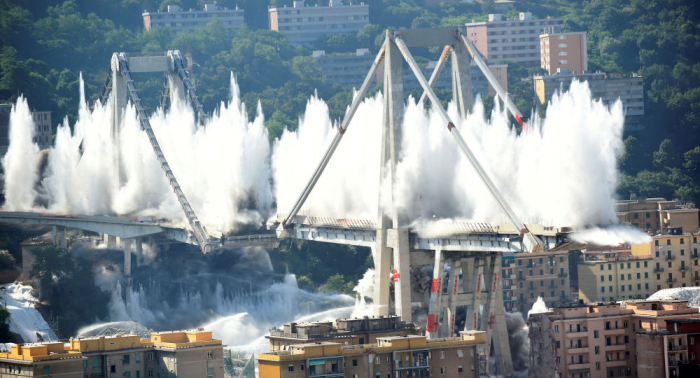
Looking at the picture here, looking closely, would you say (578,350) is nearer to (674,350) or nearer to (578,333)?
(578,333)

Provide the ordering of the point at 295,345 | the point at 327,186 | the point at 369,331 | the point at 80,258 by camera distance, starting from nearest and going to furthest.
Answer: the point at 295,345
the point at 369,331
the point at 327,186
the point at 80,258

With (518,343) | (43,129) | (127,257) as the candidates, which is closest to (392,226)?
(518,343)

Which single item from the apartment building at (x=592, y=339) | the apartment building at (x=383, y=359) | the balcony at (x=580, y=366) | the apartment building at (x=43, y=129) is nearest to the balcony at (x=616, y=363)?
the apartment building at (x=592, y=339)

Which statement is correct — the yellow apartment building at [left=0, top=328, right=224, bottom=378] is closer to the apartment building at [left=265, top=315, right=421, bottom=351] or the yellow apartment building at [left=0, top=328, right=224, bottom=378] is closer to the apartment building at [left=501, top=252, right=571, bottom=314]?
the apartment building at [left=265, top=315, right=421, bottom=351]

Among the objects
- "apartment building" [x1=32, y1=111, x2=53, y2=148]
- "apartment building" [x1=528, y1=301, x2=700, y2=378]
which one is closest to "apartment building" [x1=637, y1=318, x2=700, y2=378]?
"apartment building" [x1=528, y1=301, x2=700, y2=378]

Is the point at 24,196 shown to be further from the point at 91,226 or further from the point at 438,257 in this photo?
the point at 438,257

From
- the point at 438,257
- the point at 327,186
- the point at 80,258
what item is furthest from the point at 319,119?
the point at 438,257
